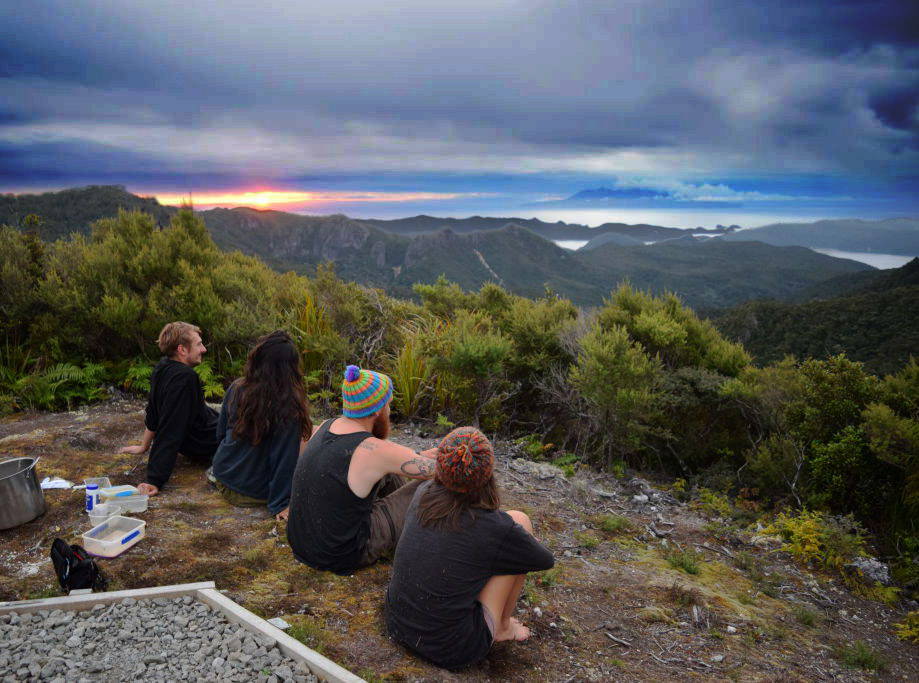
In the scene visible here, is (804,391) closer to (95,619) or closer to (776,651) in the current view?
(776,651)

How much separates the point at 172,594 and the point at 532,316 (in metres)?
6.11

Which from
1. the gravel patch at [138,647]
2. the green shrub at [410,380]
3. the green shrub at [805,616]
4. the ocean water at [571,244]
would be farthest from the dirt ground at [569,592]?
the ocean water at [571,244]

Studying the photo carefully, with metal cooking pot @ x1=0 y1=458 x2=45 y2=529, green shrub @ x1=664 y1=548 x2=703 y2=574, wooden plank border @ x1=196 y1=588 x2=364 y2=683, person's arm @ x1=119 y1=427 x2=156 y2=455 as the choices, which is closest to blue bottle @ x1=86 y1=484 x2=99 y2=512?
metal cooking pot @ x1=0 y1=458 x2=45 y2=529

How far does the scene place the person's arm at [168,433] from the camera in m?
4.38

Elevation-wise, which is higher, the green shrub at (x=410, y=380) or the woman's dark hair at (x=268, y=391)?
the woman's dark hair at (x=268, y=391)

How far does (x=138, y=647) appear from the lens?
2602 millimetres

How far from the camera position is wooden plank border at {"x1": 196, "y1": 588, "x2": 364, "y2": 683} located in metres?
2.42

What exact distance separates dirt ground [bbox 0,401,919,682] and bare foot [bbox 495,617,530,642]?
0.08 metres

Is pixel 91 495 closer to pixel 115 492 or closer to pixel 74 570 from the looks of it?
pixel 115 492

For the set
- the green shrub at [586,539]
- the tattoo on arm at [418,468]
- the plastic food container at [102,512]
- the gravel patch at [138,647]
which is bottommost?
the green shrub at [586,539]

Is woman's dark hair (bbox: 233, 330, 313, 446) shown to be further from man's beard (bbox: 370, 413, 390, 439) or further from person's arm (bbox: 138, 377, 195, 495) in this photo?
man's beard (bbox: 370, 413, 390, 439)

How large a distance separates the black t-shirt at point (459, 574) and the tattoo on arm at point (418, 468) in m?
0.54

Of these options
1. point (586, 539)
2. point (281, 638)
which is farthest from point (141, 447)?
point (586, 539)

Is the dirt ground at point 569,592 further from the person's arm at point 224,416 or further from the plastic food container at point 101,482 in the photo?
the person's arm at point 224,416
